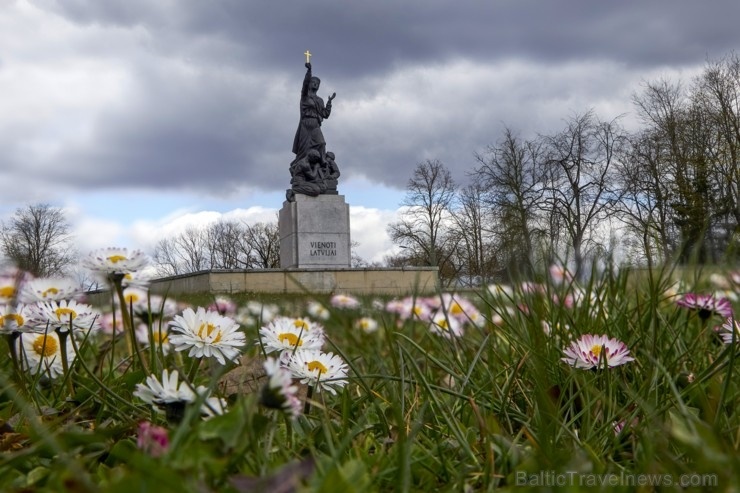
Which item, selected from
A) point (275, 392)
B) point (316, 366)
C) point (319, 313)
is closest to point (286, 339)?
point (316, 366)

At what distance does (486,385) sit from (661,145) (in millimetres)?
23424

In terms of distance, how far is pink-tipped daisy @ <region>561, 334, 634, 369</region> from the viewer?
117 cm

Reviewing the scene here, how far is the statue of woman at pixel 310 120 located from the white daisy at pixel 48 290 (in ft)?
70.0

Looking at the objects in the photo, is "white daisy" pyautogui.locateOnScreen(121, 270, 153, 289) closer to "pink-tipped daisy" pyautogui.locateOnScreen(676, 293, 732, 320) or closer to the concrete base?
"pink-tipped daisy" pyautogui.locateOnScreen(676, 293, 732, 320)

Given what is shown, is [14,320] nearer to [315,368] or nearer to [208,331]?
[208,331]

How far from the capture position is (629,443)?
1.17 metres

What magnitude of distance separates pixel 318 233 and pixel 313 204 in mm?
911

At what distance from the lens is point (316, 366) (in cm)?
115

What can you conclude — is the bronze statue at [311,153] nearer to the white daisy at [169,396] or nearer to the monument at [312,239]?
the monument at [312,239]

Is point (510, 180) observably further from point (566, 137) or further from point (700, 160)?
point (700, 160)

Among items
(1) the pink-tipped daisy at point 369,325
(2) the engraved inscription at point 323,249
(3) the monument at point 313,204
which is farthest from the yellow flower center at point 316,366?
(2) the engraved inscription at point 323,249

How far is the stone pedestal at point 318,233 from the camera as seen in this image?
20.8 metres

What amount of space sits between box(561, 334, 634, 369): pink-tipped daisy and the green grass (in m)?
0.03

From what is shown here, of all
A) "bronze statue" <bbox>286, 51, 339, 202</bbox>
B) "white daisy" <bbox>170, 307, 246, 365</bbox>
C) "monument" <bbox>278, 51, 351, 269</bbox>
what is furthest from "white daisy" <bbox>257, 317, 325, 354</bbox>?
"bronze statue" <bbox>286, 51, 339, 202</bbox>
